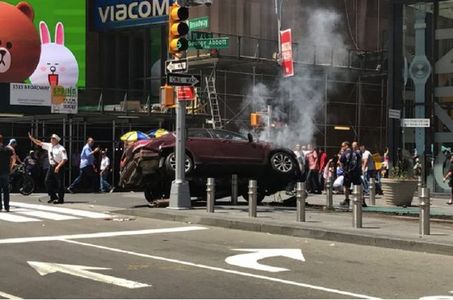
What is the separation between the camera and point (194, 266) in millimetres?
9047

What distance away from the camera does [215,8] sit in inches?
1379

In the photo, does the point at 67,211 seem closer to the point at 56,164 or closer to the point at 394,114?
the point at 56,164

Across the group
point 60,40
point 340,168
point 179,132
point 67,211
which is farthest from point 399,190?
point 60,40

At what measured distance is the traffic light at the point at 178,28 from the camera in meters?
15.4

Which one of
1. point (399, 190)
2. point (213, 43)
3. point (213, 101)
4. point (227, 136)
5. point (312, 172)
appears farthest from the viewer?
point (213, 101)

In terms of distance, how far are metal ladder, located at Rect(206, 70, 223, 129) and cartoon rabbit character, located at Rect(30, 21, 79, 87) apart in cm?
655

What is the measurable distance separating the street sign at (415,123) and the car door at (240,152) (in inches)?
334

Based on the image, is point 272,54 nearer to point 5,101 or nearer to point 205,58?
point 205,58

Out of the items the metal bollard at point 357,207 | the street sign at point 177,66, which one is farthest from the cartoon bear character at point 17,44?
the metal bollard at point 357,207

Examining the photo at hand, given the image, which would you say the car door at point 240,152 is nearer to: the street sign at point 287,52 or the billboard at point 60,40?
the street sign at point 287,52

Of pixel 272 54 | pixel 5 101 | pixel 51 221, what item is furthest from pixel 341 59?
pixel 51 221

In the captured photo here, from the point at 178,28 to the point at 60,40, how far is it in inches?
718

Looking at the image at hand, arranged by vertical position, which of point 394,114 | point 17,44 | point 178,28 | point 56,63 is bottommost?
point 394,114

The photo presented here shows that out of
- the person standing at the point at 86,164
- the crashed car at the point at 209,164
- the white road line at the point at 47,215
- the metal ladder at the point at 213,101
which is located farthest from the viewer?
the metal ladder at the point at 213,101
